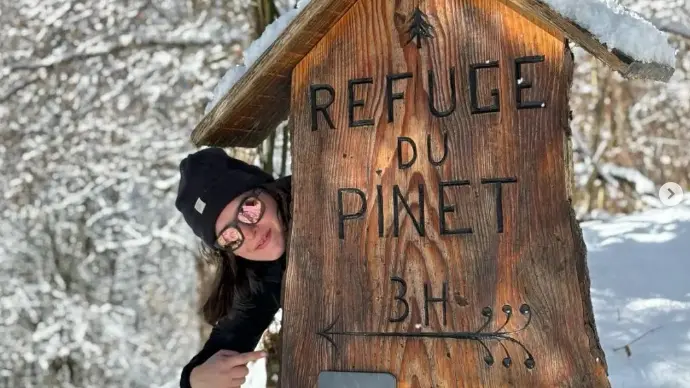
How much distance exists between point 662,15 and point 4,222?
5578mm

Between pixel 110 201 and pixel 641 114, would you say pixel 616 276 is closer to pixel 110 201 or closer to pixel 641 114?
pixel 641 114

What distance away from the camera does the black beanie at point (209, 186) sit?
1.82m

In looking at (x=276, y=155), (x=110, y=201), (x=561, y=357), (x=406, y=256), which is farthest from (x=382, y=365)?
(x=110, y=201)

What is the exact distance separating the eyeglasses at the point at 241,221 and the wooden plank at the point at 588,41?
0.80m

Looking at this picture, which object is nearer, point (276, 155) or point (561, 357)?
point (561, 357)

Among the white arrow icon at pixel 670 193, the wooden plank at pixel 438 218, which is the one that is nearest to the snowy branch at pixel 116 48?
the white arrow icon at pixel 670 193

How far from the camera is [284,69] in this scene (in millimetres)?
1790

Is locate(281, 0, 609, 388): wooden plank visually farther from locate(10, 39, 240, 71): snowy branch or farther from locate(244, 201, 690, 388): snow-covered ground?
locate(10, 39, 240, 71): snowy branch

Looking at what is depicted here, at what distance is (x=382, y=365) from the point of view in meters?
1.63

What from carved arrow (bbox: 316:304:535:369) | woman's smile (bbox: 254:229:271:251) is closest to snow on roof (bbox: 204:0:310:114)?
woman's smile (bbox: 254:229:271:251)

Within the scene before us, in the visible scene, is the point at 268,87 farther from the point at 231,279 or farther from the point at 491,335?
the point at 491,335

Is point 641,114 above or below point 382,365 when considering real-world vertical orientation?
above

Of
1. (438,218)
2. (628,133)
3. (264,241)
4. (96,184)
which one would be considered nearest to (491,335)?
(438,218)

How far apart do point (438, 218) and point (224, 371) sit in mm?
738
